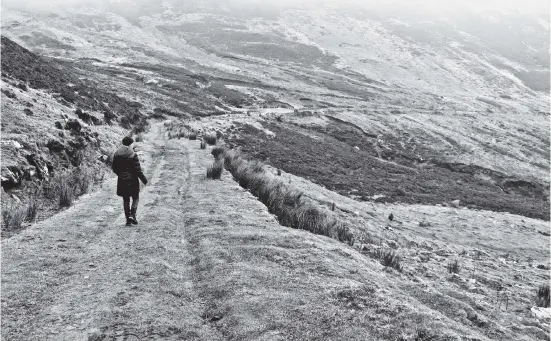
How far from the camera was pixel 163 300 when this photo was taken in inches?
239

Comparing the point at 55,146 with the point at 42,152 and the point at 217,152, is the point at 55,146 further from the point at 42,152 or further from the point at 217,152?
the point at 217,152

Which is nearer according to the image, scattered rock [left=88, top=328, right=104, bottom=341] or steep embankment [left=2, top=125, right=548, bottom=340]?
scattered rock [left=88, top=328, right=104, bottom=341]

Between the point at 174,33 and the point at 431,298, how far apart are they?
15594cm

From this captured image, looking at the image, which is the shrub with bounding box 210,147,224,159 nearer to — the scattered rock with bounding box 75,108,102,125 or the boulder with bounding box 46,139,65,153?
the scattered rock with bounding box 75,108,102,125

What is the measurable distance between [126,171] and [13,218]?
8.70 ft

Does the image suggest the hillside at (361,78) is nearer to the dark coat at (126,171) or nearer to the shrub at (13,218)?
the dark coat at (126,171)

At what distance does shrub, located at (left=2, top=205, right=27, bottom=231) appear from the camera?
912 cm

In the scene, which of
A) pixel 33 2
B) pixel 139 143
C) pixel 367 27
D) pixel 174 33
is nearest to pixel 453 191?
pixel 139 143

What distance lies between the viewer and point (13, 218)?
9211mm

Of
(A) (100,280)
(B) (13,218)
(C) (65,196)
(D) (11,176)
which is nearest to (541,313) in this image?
(A) (100,280)

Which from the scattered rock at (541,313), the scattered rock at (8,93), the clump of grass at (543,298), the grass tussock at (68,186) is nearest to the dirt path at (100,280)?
the grass tussock at (68,186)

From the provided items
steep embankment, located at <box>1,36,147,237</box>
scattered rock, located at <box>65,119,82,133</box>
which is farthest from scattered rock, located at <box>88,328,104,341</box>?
scattered rock, located at <box>65,119,82,133</box>

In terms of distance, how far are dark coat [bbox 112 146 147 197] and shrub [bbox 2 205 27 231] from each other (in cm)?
221

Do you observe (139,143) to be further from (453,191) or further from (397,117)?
(397,117)
